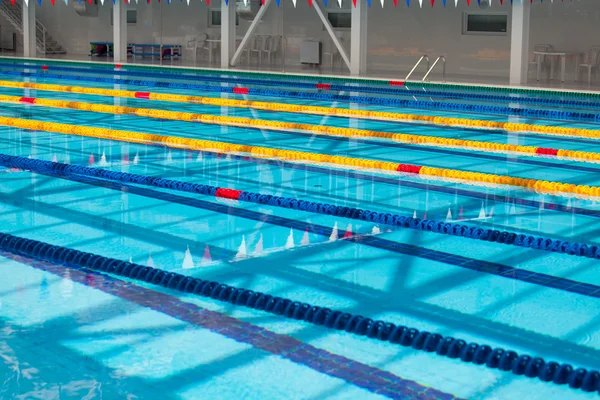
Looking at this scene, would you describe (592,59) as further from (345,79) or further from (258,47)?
(258,47)

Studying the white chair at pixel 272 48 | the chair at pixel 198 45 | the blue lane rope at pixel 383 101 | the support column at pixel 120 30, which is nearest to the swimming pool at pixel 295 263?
the blue lane rope at pixel 383 101

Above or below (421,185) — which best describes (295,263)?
below

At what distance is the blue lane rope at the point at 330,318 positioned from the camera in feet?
11.2

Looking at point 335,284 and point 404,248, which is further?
point 404,248

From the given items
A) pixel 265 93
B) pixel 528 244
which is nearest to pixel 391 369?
pixel 528 244

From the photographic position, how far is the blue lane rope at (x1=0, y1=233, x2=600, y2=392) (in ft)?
11.2

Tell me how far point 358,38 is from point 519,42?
354 cm

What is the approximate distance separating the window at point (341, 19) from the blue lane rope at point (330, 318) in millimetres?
17647

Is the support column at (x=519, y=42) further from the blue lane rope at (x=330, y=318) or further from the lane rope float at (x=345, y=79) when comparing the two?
the blue lane rope at (x=330, y=318)

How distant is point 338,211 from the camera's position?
6109mm

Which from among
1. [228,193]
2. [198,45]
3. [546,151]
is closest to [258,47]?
[198,45]

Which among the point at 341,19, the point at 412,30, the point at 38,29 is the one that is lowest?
the point at 412,30

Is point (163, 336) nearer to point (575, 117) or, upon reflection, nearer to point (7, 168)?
point (7, 168)

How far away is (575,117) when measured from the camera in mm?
12102
